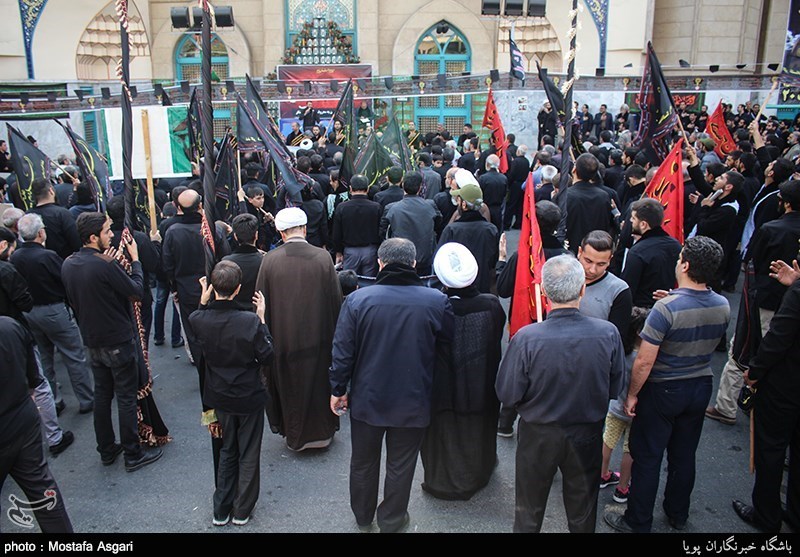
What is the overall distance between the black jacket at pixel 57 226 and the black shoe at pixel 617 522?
5168 millimetres

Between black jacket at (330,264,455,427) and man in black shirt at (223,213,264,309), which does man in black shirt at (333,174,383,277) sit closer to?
man in black shirt at (223,213,264,309)

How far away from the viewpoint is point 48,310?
16.7ft

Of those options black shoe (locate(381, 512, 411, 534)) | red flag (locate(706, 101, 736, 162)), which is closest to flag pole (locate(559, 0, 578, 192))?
black shoe (locate(381, 512, 411, 534))

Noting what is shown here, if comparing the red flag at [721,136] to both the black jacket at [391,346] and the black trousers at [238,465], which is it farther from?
the black trousers at [238,465]

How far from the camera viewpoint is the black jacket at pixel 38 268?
4895 mm

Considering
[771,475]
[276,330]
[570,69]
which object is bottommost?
[771,475]

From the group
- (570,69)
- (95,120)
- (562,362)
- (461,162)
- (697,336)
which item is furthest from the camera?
(95,120)

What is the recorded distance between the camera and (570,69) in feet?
13.9

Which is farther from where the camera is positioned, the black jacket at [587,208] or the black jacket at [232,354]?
the black jacket at [587,208]

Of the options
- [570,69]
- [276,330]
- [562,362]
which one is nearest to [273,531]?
[276,330]

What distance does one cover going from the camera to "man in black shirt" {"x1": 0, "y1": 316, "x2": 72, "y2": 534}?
318 centimetres

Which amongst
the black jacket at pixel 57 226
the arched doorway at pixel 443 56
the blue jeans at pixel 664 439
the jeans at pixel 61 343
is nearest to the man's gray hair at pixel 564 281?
the blue jeans at pixel 664 439

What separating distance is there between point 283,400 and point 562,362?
2301 mm

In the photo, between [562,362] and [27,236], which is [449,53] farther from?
[562,362]
